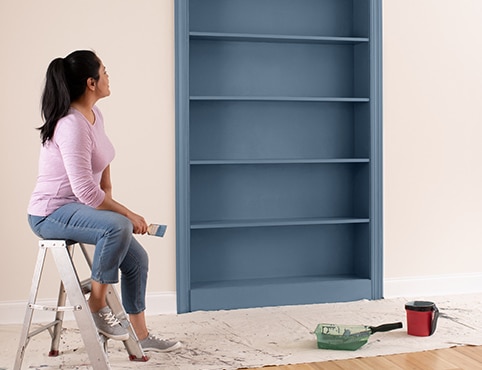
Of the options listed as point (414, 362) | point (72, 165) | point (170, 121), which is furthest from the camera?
point (170, 121)

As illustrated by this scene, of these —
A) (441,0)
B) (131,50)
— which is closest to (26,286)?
(131,50)

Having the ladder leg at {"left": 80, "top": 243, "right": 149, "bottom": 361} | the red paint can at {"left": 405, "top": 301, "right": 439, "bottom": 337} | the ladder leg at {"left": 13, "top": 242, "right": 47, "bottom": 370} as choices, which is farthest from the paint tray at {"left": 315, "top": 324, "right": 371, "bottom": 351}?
the ladder leg at {"left": 13, "top": 242, "right": 47, "bottom": 370}

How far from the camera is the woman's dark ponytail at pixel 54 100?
2.79 m

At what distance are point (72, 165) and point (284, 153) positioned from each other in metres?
1.84

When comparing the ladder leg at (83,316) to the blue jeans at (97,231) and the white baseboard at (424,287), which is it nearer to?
the blue jeans at (97,231)

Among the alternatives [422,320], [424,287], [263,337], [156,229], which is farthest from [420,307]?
[156,229]

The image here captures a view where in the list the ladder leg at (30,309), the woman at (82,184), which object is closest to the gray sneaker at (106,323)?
the woman at (82,184)

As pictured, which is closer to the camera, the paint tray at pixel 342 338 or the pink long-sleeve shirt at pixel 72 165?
the pink long-sleeve shirt at pixel 72 165

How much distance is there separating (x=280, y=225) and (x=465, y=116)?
134 centimetres

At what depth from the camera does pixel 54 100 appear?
2.80m

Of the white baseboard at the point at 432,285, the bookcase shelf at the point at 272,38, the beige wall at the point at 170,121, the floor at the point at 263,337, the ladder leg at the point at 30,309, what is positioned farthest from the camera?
the white baseboard at the point at 432,285

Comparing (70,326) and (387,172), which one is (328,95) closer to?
(387,172)

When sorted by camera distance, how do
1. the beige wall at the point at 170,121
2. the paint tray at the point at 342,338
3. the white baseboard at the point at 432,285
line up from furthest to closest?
1. the white baseboard at the point at 432,285
2. the beige wall at the point at 170,121
3. the paint tray at the point at 342,338

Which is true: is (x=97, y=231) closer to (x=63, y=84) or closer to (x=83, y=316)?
(x=83, y=316)
